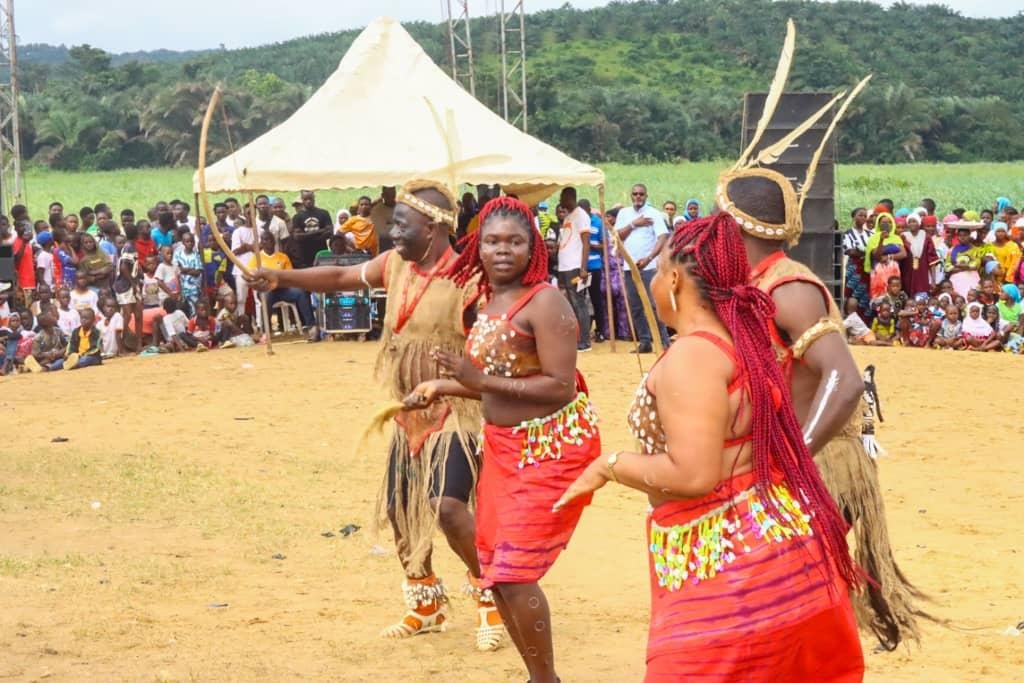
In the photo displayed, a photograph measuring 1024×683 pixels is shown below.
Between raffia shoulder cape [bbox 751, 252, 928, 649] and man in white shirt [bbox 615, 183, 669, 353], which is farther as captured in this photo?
man in white shirt [bbox 615, 183, 669, 353]

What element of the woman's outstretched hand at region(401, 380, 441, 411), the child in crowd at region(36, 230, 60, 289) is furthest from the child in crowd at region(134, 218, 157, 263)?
the woman's outstretched hand at region(401, 380, 441, 411)

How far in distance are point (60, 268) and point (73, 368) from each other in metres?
1.87

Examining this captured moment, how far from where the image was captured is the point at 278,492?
10.0 m

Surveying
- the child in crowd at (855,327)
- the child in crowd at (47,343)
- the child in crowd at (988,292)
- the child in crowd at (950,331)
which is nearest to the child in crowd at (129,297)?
the child in crowd at (47,343)

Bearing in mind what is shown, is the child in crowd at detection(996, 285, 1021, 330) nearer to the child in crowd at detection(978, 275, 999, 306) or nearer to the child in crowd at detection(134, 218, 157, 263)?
the child in crowd at detection(978, 275, 999, 306)

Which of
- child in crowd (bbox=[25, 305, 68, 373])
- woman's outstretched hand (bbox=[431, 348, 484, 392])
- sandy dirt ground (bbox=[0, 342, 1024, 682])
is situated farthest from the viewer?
child in crowd (bbox=[25, 305, 68, 373])

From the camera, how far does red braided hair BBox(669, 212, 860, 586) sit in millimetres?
3562

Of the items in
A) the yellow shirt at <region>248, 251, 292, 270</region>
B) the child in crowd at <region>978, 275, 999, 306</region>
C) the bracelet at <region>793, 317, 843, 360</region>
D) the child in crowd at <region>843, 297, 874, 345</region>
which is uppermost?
the bracelet at <region>793, 317, 843, 360</region>

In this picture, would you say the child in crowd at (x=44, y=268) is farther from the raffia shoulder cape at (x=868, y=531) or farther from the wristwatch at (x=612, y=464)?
the wristwatch at (x=612, y=464)

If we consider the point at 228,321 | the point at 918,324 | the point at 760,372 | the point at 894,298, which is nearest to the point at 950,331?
the point at 918,324

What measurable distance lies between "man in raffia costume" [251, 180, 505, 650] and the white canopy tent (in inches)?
382

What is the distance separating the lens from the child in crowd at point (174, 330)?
1823 centimetres

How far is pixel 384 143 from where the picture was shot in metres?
17.1

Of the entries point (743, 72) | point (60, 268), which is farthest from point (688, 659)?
point (743, 72)
